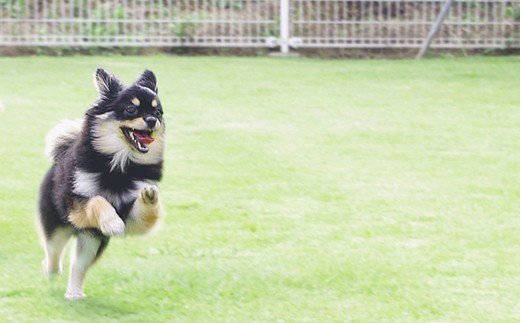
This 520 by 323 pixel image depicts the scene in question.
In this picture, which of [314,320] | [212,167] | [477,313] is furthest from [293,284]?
[212,167]

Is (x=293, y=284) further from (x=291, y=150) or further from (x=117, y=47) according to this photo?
(x=117, y=47)

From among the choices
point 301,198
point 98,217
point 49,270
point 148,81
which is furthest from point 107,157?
point 301,198

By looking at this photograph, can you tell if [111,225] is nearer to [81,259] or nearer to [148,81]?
[81,259]

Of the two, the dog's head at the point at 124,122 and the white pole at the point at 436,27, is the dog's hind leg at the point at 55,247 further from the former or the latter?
the white pole at the point at 436,27

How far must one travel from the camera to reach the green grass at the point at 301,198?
4793mm

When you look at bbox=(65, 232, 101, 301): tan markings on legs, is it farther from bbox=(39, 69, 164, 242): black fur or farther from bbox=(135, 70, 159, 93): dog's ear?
bbox=(135, 70, 159, 93): dog's ear

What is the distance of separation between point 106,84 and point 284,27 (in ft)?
27.4

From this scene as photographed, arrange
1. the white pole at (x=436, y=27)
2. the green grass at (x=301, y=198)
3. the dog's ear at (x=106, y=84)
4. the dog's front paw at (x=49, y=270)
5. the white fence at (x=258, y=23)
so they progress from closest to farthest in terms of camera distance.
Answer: the dog's ear at (x=106, y=84) → the green grass at (x=301, y=198) → the dog's front paw at (x=49, y=270) → the white pole at (x=436, y=27) → the white fence at (x=258, y=23)

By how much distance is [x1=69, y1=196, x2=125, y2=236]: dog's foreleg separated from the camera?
4.36 metres

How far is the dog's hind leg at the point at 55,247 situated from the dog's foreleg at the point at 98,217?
0.30 meters

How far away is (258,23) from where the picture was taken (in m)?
12.9

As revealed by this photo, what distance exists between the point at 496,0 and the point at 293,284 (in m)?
8.58

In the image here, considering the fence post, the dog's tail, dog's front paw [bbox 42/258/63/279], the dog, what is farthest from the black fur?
the fence post

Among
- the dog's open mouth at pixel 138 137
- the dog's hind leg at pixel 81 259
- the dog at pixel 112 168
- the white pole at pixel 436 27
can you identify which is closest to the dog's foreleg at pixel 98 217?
the dog at pixel 112 168
